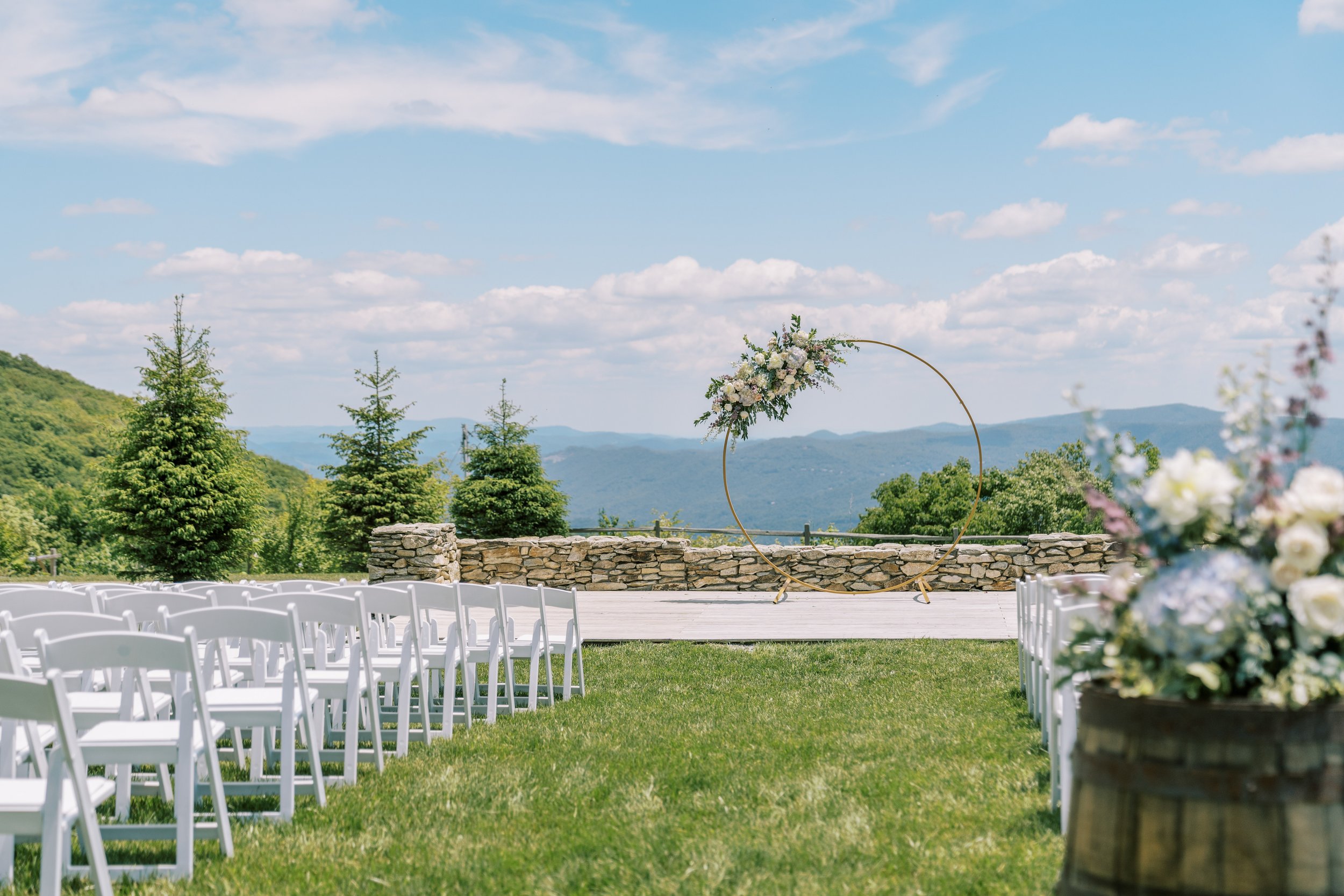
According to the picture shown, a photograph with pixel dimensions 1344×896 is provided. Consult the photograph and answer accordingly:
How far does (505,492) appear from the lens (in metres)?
20.1

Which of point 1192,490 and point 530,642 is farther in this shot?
point 530,642

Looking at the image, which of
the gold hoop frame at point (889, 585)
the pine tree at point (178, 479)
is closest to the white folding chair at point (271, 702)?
the gold hoop frame at point (889, 585)

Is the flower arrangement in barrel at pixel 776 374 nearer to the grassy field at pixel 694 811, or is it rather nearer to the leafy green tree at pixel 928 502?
the grassy field at pixel 694 811

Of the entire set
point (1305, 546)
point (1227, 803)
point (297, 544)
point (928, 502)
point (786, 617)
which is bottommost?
point (297, 544)

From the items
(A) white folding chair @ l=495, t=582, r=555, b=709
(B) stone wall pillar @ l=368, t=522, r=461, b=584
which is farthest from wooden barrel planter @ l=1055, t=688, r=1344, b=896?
(B) stone wall pillar @ l=368, t=522, r=461, b=584

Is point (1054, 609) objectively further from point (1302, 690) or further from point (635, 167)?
point (635, 167)

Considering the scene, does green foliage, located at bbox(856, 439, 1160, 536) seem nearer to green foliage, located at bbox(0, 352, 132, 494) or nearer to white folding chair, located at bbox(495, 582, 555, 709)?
white folding chair, located at bbox(495, 582, 555, 709)

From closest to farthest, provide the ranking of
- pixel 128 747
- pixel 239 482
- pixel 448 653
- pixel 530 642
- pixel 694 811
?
pixel 128 747 < pixel 694 811 < pixel 448 653 < pixel 530 642 < pixel 239 482

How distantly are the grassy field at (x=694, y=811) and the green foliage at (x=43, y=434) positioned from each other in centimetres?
3830

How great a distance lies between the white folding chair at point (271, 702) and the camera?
408cm

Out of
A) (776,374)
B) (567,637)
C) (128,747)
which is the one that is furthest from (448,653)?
(776,374)

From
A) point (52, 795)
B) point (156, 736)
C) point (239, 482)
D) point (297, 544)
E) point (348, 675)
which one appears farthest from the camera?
point (297, 544)

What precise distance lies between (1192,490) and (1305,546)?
0.70ft

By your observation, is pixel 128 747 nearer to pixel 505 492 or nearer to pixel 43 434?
pixel 505 492
